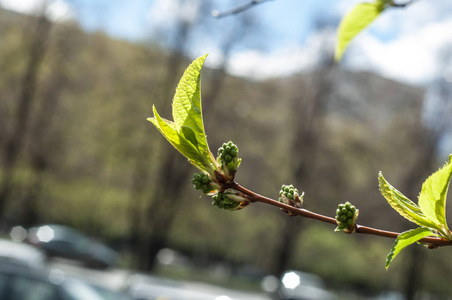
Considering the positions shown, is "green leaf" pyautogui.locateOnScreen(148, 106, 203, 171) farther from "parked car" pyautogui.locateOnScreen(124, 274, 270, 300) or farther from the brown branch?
"parked car" pyautogui.locateOnScreen(124, 274, 270, 300)

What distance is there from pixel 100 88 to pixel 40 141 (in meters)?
Answer: 3.76

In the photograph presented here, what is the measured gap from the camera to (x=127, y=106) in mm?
20359

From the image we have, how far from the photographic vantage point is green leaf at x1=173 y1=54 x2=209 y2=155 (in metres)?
0.77

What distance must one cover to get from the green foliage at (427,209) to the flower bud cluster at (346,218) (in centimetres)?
6

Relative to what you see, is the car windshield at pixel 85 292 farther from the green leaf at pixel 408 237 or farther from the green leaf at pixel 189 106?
the green leaf at pixel 408 237

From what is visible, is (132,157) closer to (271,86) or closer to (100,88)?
(100,88)

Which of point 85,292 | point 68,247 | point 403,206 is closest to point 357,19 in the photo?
point 403,206

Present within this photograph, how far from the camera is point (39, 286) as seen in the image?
6.25m

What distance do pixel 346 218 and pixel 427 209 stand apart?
5.3 inches

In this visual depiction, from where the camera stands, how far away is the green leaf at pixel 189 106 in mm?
771

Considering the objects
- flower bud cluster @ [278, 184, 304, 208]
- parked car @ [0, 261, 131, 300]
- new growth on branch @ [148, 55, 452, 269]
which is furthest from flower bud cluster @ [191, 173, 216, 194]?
parked car @ [0, 261, 131, 300]

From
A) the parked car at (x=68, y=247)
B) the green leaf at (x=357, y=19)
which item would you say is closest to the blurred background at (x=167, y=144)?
the parked car at (x=68, y=247)

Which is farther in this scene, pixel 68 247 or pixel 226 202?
pixel 68 247

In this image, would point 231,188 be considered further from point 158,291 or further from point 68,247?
point 68,247
